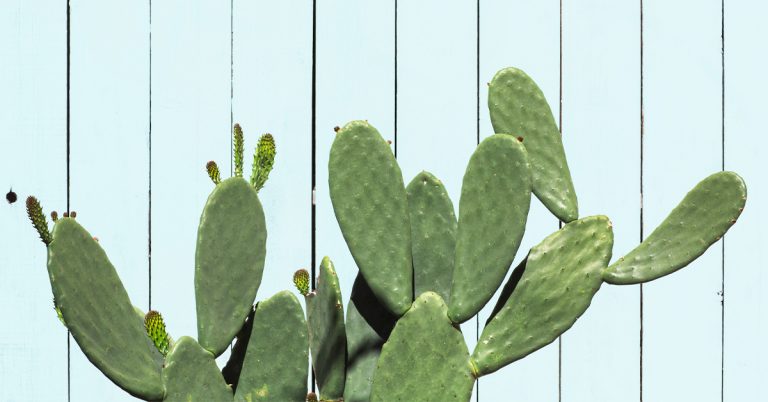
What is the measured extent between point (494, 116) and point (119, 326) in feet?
2.05

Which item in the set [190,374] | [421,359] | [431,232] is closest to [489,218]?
[431,232]

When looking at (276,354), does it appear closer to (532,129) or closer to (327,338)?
(327,338)

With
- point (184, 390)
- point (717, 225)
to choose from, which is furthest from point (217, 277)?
point (717, 225)

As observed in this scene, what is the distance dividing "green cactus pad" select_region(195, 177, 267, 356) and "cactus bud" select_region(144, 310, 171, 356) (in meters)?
0.05

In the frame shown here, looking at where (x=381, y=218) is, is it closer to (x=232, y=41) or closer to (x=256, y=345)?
(x=256, y=345)

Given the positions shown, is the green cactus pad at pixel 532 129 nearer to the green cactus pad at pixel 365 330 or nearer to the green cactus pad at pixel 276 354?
the green cactus pad at pixel 365 330

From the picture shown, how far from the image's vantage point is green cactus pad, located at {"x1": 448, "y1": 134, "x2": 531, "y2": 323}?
161 centimetres

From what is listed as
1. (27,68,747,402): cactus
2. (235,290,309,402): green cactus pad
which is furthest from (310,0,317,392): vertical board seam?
(235,290,309,402): green cactus pad

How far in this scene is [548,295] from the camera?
166cm

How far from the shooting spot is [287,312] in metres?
1.58

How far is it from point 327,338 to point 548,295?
1.06ft

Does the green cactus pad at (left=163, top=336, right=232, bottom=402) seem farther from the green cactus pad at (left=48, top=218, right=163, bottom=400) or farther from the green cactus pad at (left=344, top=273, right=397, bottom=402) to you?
the green cactus pad at (left=344, top=273, right=397, bottom=402)

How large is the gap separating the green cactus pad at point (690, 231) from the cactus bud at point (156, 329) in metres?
0.63

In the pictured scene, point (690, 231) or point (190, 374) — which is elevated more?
point (690, 231)
